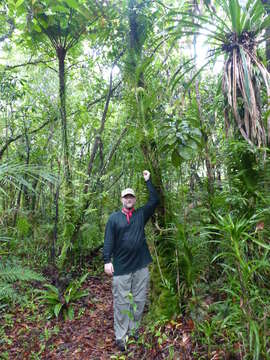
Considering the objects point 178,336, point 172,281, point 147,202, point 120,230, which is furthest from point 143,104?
point 178,336

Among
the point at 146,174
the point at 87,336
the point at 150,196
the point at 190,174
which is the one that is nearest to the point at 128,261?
the point at 150,196

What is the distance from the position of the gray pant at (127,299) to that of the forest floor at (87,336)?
171 millimetres

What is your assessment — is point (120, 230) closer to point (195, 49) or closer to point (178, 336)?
point (178, 336)

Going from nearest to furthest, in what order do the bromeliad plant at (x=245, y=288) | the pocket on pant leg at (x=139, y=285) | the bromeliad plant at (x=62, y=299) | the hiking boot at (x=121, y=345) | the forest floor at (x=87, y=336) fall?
the bromeliad plant at (x=245, y=288) < the forest floor at (x=87, y=336) < the hiking boot at (x=121, y=345) < the pocket on pant leg at (x=139, y=285) < the bromeliad plant at (x=62, y=299)

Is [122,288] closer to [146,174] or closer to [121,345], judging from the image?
[121,345]

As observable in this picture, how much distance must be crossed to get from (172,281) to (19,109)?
5113 mm

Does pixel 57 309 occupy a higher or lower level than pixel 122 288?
lower

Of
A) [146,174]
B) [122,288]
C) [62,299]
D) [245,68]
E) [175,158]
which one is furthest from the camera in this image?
[62,299]

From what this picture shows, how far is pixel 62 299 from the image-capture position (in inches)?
189

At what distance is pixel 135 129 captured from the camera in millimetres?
3785

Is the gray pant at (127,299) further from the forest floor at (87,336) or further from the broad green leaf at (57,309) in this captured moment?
the broad green leaf at (57,309)

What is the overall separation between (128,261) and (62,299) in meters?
1.67

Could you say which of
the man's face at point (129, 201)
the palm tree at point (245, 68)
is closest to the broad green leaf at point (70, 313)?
the man's face at point (129, 201)

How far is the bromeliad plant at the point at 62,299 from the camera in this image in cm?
471
